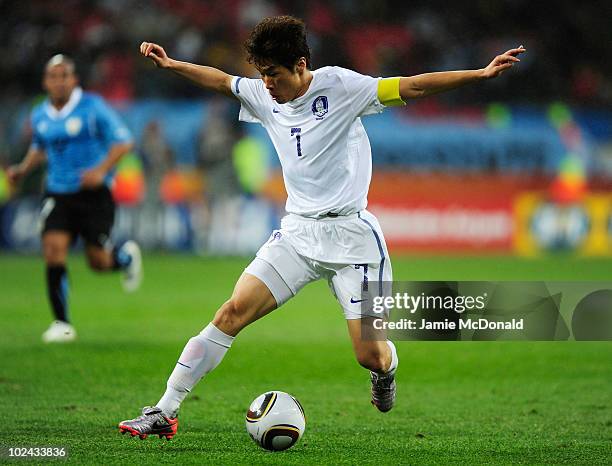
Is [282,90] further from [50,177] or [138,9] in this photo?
[138,9]

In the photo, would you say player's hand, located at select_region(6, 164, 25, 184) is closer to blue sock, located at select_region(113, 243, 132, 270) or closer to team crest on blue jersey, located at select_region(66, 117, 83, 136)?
team crest on blue jersey, located at select_region(66, 117, 83, 136)

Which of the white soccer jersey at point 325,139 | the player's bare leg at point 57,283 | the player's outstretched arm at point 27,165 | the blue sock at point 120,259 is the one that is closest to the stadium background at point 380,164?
the blue sock at point 120,259

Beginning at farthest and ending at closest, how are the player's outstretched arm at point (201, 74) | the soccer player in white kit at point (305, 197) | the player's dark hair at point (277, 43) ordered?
the player's outstretched arm at point (201, 74), the soccer player in white kit at point (305, 197), the player's dark hair at point (277, 43)

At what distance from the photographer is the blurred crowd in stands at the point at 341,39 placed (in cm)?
2136

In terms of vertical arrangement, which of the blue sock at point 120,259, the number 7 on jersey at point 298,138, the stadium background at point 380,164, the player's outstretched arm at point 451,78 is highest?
the stadium background at point 380,164

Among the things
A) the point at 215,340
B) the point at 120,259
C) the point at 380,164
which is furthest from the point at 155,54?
the point at 380,164

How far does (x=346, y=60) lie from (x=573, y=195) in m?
5.27

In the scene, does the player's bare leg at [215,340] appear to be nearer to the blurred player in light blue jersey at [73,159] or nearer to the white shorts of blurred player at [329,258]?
the white shorts of blurred player at [329,258]

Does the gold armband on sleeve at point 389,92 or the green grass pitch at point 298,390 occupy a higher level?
the gold armband on sleeve at point 389,92

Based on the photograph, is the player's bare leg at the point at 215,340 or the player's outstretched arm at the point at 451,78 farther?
the player's bare leg at the point at 215,340

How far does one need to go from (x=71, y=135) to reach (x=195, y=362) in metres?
5.05

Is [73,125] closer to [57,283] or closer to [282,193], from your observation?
[57,283]

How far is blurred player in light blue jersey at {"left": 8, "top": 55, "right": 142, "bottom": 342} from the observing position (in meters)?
10.3

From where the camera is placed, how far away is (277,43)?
5.74 metres
